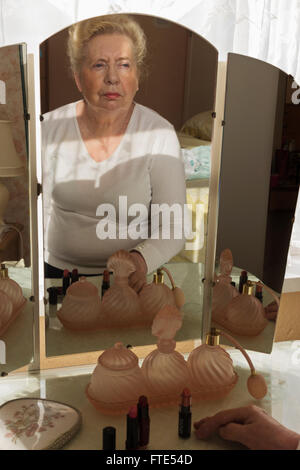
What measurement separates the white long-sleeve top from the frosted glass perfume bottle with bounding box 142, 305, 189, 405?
0.54 ft

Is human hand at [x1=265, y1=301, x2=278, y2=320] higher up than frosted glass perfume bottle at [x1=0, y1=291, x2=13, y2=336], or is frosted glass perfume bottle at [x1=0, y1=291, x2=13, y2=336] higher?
frosted glass perfume bottle at [x1=0, y1=291, x2=13, y2=336]

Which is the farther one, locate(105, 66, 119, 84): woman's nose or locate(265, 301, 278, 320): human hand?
locate(265, 301, 278, 320): human hand

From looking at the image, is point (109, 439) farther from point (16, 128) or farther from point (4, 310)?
point (16, 128)

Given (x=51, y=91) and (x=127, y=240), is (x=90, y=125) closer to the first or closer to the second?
(x=51, y=91)

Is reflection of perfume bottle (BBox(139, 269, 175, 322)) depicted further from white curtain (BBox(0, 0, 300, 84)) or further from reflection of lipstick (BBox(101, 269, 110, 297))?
white curtain (BBox(0, 0, 300, 84))

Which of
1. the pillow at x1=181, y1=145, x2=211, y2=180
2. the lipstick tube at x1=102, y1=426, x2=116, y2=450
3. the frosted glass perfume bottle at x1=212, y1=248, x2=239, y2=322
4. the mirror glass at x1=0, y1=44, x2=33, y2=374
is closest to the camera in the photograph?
the lipstick tube at x1=102, y1=426, x2=116, y2=450

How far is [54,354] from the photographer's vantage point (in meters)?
1.08

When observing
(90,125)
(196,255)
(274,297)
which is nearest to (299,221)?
(274,297)

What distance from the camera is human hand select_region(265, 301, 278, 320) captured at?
119cm

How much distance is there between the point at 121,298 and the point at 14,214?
0.29 m

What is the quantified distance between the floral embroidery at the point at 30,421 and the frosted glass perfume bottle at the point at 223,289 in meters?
0.43

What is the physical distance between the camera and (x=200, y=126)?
40.3 inches

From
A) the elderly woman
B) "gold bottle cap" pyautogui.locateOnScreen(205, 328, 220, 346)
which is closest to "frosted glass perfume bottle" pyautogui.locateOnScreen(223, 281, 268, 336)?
"gold bottle cap" pyautogui.locateOnScreen(205, 328, 220, 346)

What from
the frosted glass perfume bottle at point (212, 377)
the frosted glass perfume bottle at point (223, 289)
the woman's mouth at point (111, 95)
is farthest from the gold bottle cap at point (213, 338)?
the woman's mouth at point (111, 95)
